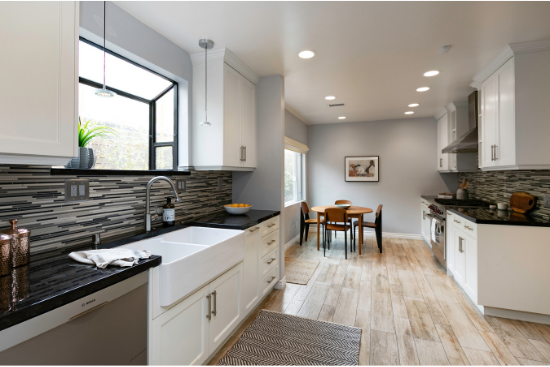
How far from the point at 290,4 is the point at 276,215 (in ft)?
6.38

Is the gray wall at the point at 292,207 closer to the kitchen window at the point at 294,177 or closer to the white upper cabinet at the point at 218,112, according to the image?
the kitchen window at the point at 294,177

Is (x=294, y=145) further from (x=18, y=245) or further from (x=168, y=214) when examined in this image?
(x=18, y=245)

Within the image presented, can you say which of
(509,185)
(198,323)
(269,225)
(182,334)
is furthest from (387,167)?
(182,334)

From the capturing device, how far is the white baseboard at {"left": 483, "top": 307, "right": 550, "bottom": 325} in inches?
95.3

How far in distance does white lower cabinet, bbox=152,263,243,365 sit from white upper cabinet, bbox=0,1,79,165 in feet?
3.16

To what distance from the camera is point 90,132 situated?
5.87 feet

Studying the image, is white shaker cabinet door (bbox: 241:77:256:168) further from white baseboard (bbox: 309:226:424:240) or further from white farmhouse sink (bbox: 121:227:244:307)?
white baseboard (bbox: 309:226:424:240)

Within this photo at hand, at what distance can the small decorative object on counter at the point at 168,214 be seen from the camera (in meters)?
2.27

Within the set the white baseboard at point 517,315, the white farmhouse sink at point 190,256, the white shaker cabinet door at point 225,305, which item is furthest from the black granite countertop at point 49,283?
the white baseboard at point 517,315

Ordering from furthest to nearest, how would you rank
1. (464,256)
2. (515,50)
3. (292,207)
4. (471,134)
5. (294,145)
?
(292,207) → (294,145) → (471,134) → (464,256) → (515,50)

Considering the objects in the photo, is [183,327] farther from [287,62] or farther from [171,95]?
[287,62]

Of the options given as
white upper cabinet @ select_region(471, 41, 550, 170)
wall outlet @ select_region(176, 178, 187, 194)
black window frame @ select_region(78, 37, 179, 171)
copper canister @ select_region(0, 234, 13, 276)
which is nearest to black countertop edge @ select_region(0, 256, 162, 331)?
copper canister @ select_region(0, 234, 13, 276)

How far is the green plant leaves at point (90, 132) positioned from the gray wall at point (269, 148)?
157 centimetres

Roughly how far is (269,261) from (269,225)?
38cm
